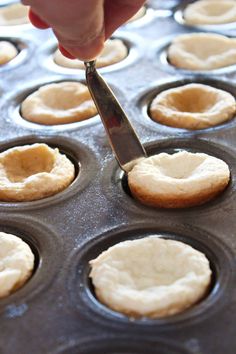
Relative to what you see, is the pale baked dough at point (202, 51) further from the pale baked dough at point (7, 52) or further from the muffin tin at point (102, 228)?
the pale baked dough at point (7, 52)

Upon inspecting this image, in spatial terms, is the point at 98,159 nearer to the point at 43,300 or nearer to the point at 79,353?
the point at 43,300

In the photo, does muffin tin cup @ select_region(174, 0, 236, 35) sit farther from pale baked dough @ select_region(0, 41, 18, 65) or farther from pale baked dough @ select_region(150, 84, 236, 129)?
pale baked dough @ select_region(0, 41, 18, 65)

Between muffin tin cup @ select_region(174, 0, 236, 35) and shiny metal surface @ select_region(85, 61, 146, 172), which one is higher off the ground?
shiny metal surface @ select_region(85, 61, 146, 172)

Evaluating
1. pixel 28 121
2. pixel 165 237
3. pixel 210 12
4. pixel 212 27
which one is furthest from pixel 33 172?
pixel 210 12

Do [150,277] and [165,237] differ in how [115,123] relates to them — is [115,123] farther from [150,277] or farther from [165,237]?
[150,277]

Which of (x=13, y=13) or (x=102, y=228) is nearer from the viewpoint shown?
(x=102, y=228)

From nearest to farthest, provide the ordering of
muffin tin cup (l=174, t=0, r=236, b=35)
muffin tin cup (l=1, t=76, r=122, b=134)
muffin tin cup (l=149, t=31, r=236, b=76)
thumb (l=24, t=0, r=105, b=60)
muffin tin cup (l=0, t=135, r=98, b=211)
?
thumb (l=24, t=0, r=105, b=60) < muffin tin cup (l=0, t=135, r=98, b=211) < muffin tin cup (l=1, t=76, r=122, b=134) < muffin tin cup (l=149, t=31, r=236, b=76) < muffin tin cup (l=174, t=0, r=236, b=35)

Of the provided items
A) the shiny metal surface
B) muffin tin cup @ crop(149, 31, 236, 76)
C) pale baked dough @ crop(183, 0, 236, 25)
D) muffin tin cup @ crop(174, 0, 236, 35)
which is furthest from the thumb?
pale baked dough @ crop(183, 0, 236, 25)
